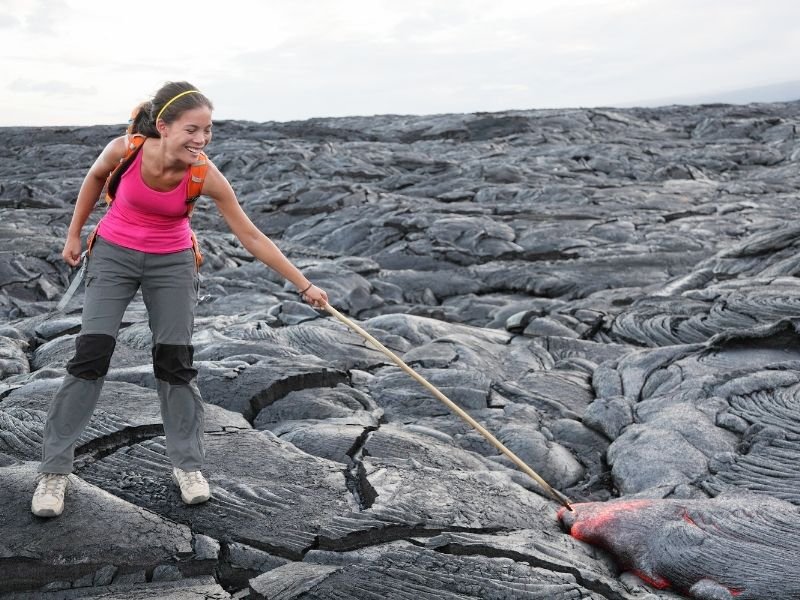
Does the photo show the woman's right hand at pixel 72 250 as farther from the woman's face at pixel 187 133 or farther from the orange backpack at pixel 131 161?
the woman's face at pixel 187 133

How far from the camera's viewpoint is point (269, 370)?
7.27 metres

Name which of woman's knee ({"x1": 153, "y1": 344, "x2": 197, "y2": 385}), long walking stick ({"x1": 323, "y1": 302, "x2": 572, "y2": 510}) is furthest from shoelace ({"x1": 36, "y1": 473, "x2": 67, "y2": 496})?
long walking stick ({"x1": 323, "y1": 302, "x2": 572, "y2": 510})

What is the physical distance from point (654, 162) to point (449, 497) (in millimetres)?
26819

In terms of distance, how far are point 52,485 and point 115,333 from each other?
1.00 metres

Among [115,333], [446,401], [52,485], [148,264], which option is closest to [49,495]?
[52,485]

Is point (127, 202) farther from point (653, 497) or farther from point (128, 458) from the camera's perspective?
point (653, 497)

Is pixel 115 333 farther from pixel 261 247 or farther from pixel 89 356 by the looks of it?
pixel 261 247

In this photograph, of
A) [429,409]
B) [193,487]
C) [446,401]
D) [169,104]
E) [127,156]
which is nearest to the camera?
[169,104]

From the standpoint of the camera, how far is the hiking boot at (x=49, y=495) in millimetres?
4215

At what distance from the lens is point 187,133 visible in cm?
399

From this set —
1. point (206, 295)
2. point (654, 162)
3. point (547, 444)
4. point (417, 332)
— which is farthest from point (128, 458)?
point (654, 162)

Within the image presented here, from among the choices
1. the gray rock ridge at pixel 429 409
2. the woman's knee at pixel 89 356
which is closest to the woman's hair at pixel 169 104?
the woman's knee at pixel 89 356

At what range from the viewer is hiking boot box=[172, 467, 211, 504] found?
15.1 ft

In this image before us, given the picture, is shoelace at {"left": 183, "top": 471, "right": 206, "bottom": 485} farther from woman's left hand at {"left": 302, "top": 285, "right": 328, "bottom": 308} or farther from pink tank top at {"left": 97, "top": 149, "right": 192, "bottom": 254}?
pink tank top at {"left": 97, "top": 149, "right": 192, "bottom": 254}
